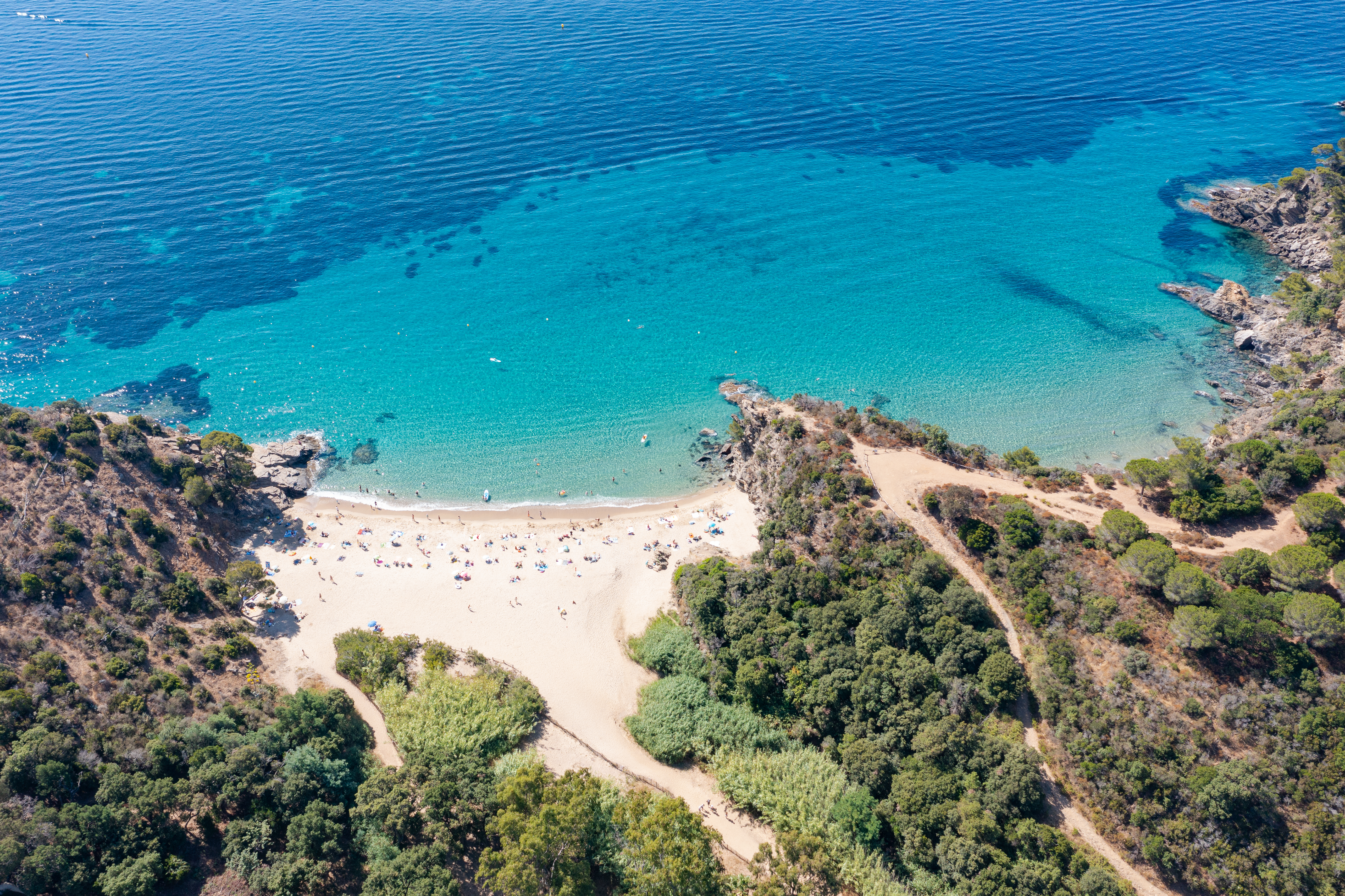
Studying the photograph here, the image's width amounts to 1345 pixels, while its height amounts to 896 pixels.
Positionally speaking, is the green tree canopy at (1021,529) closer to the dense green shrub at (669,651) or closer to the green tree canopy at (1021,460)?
the green tree canopy at (1021,460)

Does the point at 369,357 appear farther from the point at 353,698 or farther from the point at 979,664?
the point at 979,664

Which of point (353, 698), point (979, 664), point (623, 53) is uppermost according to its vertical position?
point (623, 53)

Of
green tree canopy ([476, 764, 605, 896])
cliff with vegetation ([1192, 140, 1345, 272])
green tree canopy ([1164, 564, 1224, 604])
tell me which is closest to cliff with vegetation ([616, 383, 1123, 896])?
green tree canopy ([476, 764, 605, 896])

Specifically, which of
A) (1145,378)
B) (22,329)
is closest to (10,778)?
(22,329)

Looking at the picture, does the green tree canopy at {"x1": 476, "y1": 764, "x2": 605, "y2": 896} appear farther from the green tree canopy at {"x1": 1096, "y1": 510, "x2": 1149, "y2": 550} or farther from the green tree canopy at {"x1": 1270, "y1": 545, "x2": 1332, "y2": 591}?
the green tree canopy at {"x1": 1270, "y1": 545, "x2": 1332, "y2": 591}

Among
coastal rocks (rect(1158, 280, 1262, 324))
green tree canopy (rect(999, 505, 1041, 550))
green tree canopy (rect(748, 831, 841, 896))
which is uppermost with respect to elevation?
coastal rocks (rect(1158, 280, 1262, 324))

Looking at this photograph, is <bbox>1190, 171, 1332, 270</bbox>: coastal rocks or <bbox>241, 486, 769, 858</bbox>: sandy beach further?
<bbox>1190, 171, 1332, 270</bbox>: coastal rocks

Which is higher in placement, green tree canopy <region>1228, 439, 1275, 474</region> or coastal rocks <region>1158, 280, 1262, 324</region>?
coastal rocks <region>1158, 280, 1262, 324</region>
